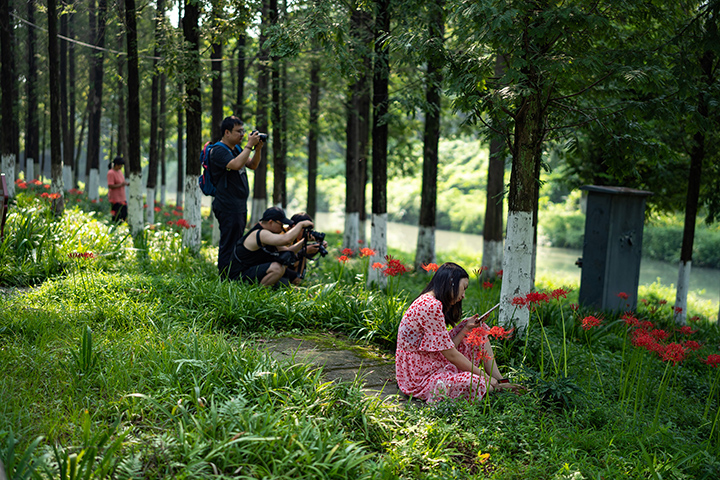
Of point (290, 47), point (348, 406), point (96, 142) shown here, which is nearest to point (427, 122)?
point (290, 47)

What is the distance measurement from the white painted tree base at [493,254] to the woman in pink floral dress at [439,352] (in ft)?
22.3

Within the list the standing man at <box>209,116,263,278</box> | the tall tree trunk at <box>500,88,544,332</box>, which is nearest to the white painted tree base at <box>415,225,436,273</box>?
the standing man at <box>209,116,263,278</box>

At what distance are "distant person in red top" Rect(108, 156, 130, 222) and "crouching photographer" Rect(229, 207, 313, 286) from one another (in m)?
5.37

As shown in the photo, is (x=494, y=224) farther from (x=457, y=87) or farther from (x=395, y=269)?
(x=457, y=87)

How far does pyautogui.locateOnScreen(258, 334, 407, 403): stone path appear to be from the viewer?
3.90m

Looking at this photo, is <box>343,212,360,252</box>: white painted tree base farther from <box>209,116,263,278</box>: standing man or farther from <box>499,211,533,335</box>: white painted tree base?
<box>499,211,533,335</box>: white painted tree base

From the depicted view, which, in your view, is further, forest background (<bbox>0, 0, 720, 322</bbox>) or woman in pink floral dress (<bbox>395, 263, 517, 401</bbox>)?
forest background (<bbox>0, 0, 720, 322</bbox>)

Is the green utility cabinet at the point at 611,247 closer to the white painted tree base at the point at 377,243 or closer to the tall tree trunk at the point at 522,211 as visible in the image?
the white painted tree base at the point at 377,243

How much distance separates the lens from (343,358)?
4.39m

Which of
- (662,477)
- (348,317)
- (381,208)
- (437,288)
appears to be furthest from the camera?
(381,208)

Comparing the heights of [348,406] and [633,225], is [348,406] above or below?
below

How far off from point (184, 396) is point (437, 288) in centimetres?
176

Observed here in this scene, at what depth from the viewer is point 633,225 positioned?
7879 mm

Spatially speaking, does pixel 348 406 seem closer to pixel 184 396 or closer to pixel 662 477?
pixel 184 396
